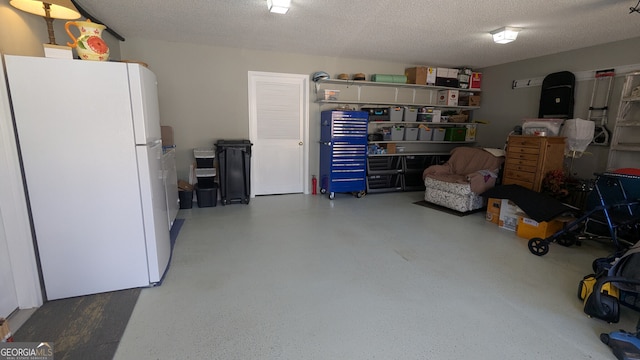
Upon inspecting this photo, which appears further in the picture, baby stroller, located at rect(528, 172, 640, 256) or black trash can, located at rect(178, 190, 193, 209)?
black trash can, located at rect(178, 190, 193, 209)

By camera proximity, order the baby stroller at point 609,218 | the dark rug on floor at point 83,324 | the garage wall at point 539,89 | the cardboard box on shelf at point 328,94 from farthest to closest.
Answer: the cardboard box on shelf at point 328,94
the garage wall at point 539,89
the baby stroller at point 609,218
the dark rug on floor at point 83,324

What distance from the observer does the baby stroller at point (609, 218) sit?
2730mm

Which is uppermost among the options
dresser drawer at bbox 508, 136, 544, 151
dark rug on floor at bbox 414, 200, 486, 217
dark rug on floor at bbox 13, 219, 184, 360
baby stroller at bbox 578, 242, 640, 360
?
dresser drawer at bbox 508, 136, 544, 151

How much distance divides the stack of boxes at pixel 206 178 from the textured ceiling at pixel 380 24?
1.62m

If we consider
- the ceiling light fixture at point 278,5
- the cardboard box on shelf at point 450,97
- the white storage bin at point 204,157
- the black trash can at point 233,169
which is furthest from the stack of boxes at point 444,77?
the white storage bin at point 204,157

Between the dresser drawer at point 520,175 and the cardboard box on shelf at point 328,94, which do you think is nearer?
the dresser drawer at point 520,175

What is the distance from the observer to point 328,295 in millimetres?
2199

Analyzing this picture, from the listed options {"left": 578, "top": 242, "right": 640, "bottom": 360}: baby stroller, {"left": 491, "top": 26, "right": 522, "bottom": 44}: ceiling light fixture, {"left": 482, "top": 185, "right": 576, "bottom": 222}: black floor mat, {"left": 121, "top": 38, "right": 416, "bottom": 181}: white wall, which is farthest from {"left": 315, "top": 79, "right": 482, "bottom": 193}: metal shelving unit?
{"left": 578, "top": 242, "right": 640, "bottom": 360}: baby stroller

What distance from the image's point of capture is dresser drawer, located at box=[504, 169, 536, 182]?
3.84m

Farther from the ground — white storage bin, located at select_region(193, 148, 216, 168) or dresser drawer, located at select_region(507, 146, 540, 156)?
dresser drawer, located at select_region(507, 146, 540, 156)

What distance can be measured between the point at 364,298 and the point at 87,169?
84.8 inches

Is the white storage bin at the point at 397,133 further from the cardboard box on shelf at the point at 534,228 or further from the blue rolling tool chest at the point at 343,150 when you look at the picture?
the cardboard box on shelf at the point at 534,228

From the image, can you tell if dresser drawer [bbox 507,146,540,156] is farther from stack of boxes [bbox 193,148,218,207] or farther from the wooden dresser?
stack of boxes [bbox 193,148,218,207]

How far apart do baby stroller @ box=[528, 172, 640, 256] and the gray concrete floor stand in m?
0.16
